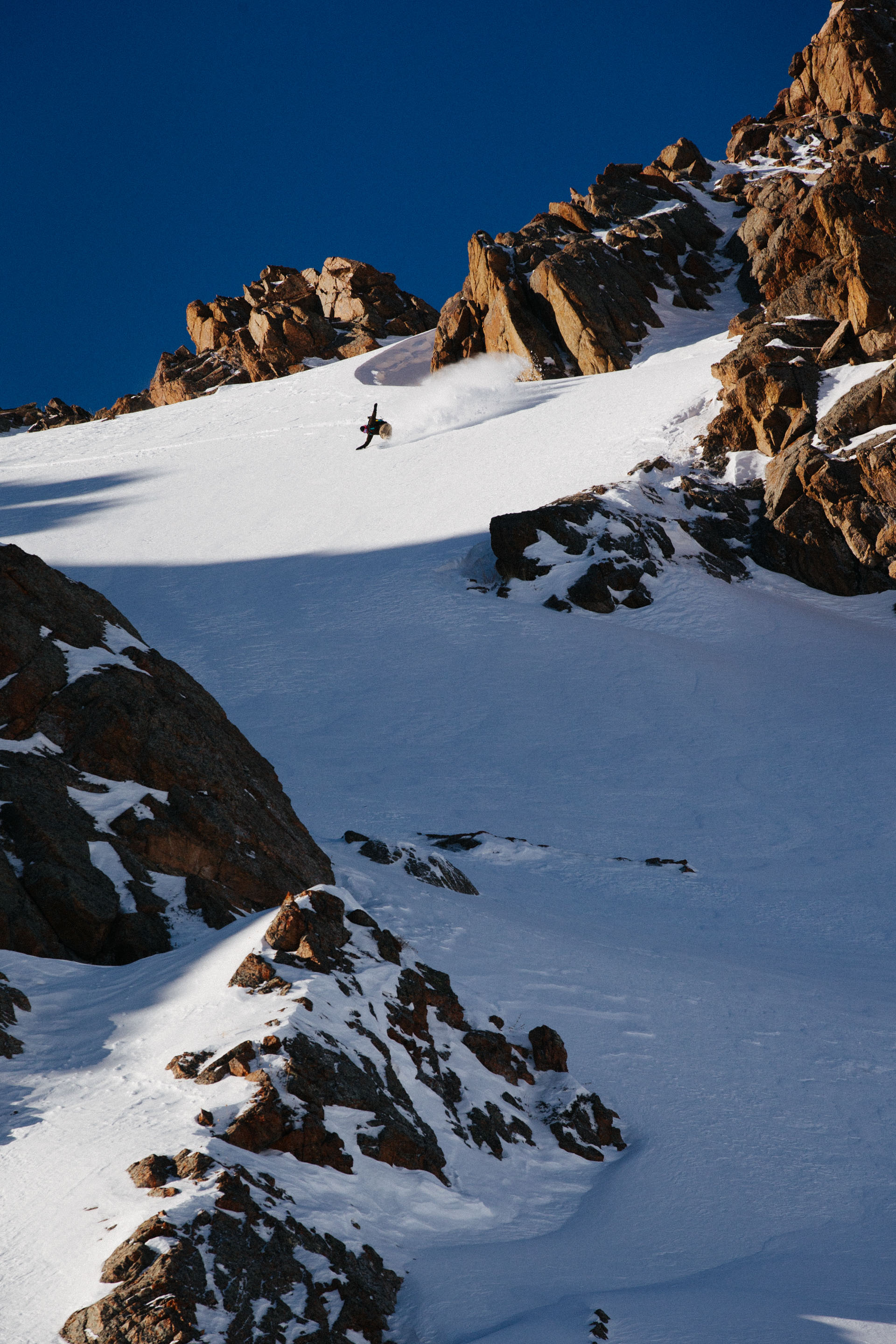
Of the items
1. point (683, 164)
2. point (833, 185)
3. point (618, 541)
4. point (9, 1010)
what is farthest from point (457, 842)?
point (683, 164)

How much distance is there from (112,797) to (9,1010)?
2.40 m

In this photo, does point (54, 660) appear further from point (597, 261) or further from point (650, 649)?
point (597, 261)

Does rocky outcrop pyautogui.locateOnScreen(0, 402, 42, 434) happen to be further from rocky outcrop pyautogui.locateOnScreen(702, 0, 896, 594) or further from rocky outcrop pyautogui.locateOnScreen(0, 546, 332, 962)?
rocky outcrop pyautogui.locateOnScreen(0, 546, 332, 962)

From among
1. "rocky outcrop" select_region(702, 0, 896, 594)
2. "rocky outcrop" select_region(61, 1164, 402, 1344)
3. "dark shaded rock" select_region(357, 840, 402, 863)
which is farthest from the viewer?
"rocky outcrop" select_region(702, 0, 896, 594)

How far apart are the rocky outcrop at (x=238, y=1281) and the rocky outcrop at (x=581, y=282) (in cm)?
3953

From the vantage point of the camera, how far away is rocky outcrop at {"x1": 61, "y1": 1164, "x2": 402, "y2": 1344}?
2.91 meters

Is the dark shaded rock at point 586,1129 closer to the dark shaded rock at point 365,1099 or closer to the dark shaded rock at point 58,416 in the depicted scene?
the dark shaded rock at point 365,1099

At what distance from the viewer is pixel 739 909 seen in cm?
1106

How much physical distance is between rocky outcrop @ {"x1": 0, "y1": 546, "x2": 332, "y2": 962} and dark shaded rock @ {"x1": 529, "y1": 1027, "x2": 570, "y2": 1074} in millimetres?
2352

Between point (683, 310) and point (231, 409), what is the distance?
2213 cm

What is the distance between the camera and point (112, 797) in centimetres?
717

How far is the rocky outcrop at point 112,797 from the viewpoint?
6180mm

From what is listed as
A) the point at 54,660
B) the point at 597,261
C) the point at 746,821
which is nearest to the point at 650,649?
the point at 746,821

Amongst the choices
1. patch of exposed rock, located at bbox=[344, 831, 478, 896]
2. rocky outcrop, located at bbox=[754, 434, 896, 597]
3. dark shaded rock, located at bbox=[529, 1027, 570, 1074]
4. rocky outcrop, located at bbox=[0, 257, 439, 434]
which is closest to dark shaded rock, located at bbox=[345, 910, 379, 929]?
dark shaded rock, located at bbox=[529, 1027, 570, 1074]
